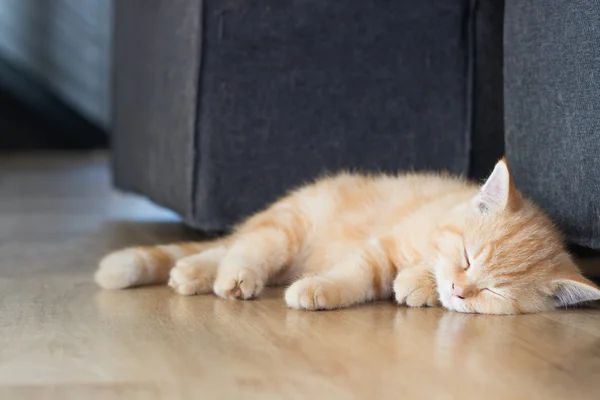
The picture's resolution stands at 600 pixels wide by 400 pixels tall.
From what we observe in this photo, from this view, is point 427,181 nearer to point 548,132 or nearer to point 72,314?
point 548,132

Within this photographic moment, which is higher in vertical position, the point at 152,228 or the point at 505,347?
the point at 505,347

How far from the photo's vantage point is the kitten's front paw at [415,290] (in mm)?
1714

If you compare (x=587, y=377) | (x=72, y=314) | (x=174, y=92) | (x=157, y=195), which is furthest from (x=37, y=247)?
(x=587, y=377)

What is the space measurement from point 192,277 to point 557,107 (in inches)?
35.9

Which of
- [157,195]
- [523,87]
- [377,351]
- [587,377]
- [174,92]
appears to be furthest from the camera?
[157,195]

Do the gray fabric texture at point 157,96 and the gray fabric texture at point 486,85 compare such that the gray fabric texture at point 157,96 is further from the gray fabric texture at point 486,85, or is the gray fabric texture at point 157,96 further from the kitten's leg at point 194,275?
the gray fabric texture at point 486,85

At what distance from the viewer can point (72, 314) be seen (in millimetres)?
1612

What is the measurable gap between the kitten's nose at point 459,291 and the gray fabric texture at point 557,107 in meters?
0.33

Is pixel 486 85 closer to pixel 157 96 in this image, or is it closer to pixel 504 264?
pixel 504 264

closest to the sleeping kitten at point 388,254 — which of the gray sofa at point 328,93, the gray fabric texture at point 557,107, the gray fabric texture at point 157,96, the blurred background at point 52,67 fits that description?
the gray fabric texture at point 557,107

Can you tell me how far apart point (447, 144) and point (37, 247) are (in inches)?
50.8

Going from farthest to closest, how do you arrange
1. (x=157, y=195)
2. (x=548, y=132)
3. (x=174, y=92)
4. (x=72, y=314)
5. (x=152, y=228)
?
(x=152, y=228) < (x=157, y=195) < (x=174, y=92) < (x=548, y=132) < (x=72, y=314)

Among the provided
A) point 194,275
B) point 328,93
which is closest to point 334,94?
point 328,93

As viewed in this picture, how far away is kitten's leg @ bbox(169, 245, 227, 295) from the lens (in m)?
1.80
